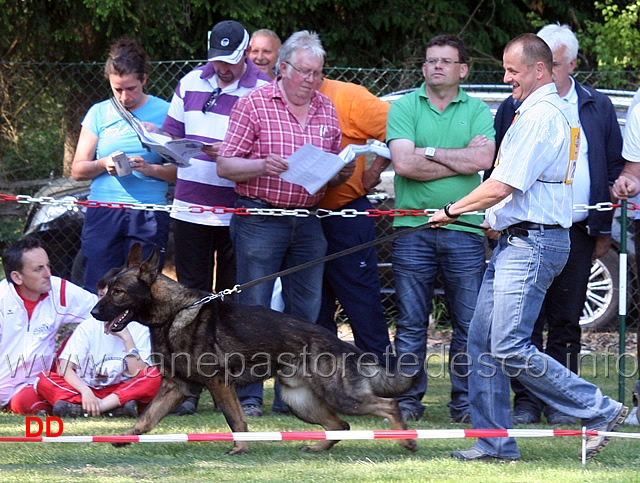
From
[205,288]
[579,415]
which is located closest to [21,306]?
[205,288]

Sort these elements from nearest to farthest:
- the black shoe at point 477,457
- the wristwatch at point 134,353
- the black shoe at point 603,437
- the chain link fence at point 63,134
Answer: the black shoe at point 603,437
the black shoe at point 477,457
the wristwatch at point 134,353
the chain link fence at point 63,134

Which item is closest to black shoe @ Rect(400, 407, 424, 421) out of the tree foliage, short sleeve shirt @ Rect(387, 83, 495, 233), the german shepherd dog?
the german shepherd dog

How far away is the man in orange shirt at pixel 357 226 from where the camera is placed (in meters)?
6.10

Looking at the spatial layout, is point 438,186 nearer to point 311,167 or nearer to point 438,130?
point 438,130

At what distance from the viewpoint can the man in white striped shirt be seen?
13.9ft

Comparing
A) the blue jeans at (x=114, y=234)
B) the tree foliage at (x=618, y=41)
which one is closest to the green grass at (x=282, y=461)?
the blue jeans at (x=114, y=234)

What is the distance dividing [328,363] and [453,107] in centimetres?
188

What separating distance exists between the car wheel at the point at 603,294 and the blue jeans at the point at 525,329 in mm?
4123

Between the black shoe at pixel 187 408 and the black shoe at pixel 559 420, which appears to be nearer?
the black shoe at pixel 559 420

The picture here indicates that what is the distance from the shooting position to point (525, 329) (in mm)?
4406

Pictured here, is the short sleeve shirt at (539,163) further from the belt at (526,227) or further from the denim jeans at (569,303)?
the denim jeans at (569,303)

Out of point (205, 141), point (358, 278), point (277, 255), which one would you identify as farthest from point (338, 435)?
point (205, 141)

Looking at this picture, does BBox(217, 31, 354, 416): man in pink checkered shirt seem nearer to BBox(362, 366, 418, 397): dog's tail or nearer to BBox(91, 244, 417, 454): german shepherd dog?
BBox(91, 244, 417, 454): german shepherd dog

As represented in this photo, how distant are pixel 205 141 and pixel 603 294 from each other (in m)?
4.36
